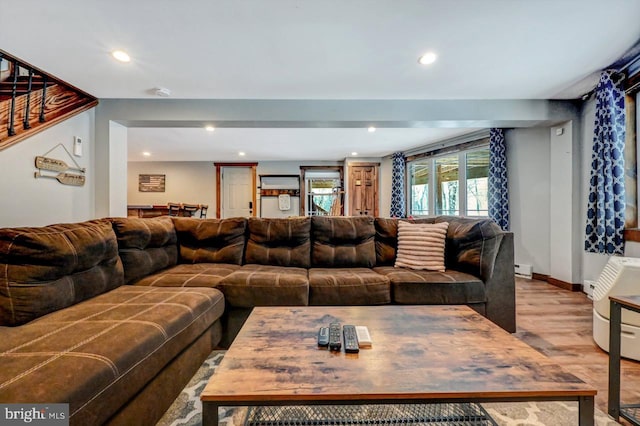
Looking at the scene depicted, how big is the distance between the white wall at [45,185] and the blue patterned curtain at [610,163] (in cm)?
554

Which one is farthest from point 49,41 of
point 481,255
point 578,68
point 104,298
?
point 578,68

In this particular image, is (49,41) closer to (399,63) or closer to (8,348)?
(8,348)

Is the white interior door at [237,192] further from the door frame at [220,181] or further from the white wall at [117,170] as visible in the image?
the white wall at [117,170]

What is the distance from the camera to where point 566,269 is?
11.7ft

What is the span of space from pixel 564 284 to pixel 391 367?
388 cm

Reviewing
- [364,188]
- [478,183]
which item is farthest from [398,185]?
[478,183]

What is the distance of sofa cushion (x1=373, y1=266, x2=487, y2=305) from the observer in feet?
6.95

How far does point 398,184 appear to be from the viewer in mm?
6477

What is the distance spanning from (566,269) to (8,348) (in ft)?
16.3

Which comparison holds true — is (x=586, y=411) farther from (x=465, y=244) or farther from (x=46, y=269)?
(x=46, y=269)

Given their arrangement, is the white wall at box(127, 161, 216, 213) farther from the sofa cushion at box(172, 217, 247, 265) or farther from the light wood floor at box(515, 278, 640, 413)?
the light wood floor at box(515, 278, 640, 413)

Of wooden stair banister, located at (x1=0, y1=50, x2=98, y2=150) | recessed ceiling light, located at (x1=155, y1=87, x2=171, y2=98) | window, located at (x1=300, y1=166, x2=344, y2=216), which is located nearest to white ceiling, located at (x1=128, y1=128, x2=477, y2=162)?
window, located at (x1=300, y1=166, x2=344, y2=216)

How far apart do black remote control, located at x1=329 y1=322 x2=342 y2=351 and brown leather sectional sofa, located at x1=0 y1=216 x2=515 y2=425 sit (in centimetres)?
77

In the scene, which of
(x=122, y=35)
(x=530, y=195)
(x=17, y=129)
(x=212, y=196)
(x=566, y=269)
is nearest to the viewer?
(x=122, y=35)
